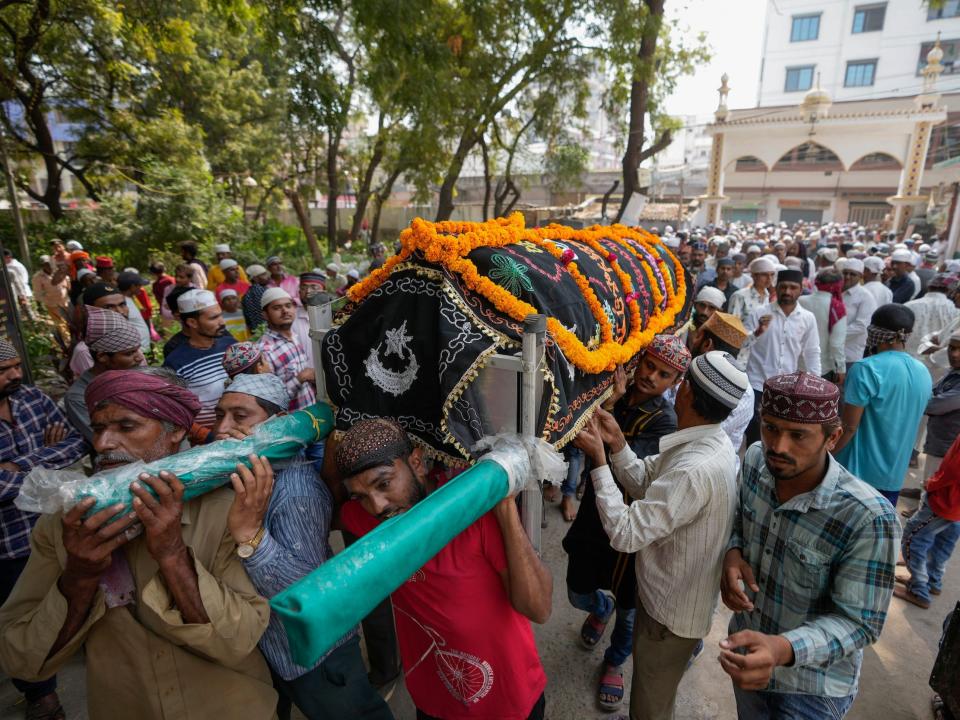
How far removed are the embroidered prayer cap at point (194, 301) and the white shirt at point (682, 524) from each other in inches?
119

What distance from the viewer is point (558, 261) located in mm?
2861

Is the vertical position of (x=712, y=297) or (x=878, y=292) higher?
(x=712, y=297)

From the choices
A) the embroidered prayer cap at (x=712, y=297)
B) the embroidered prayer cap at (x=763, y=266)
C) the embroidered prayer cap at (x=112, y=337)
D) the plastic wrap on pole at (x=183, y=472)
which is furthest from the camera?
the embroidered prayer cap at (x=763, y=266)

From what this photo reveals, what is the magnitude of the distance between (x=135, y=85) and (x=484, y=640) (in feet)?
53.8

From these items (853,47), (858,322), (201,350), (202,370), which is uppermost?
(853,47)

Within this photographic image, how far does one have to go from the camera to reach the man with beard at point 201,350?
11.5 feet

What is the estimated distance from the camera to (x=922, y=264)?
9.88 meters

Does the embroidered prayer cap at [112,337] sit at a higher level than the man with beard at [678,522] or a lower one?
higher

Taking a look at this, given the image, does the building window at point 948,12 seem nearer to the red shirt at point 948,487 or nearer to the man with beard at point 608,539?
the red shirt at point 948,487

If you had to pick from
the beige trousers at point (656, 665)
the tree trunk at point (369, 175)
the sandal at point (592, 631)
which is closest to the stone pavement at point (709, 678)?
the sandal at point (592, 631)

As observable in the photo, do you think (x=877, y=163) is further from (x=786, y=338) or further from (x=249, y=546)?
(x=249, y=546)

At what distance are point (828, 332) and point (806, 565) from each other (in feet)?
13.8

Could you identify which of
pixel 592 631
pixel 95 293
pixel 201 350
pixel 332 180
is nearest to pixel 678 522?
pixel 592 631

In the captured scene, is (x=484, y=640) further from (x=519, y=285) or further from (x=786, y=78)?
(x=786, y=78)
